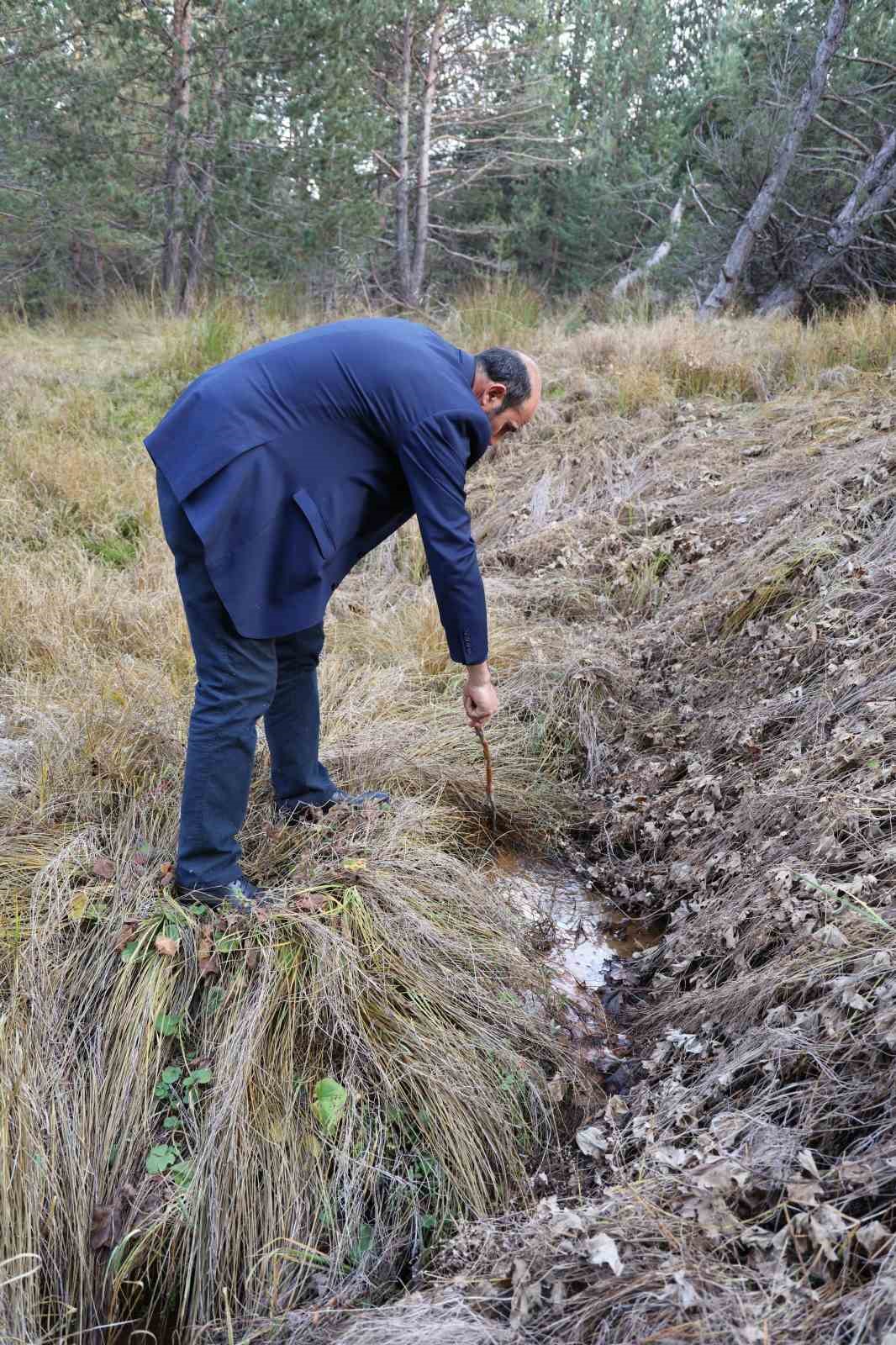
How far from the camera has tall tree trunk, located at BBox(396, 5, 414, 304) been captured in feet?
36.7

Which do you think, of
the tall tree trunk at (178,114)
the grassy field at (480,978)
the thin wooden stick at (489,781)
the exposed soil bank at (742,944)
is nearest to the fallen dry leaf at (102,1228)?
the grassy field at (480,978)

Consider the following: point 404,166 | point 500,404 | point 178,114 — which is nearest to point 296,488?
point 500,404

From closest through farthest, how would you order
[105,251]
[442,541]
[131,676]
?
1. [442,541]
2. [131,676]
3. [105,251]

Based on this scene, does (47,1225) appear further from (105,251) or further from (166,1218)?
(105,251)

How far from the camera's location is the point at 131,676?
3338 mm

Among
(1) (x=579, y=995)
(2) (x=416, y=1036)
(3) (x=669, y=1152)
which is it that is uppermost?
(3) (x=669, y=1152)

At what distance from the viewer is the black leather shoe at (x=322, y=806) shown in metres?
2.79

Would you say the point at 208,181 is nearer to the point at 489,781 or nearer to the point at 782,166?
the point at 782,166

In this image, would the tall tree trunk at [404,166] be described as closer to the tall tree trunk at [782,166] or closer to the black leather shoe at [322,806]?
the tall tree trunk at [782,166]

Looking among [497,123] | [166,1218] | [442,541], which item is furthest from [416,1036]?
[497,123]

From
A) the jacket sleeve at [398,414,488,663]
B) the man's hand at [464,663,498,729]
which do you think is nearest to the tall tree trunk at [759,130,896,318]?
the man's hand at [464,663,498,729]

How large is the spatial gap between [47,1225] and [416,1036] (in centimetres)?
87

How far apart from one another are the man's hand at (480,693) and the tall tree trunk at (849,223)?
7116mm

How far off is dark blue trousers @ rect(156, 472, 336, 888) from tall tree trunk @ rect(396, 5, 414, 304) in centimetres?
1069
